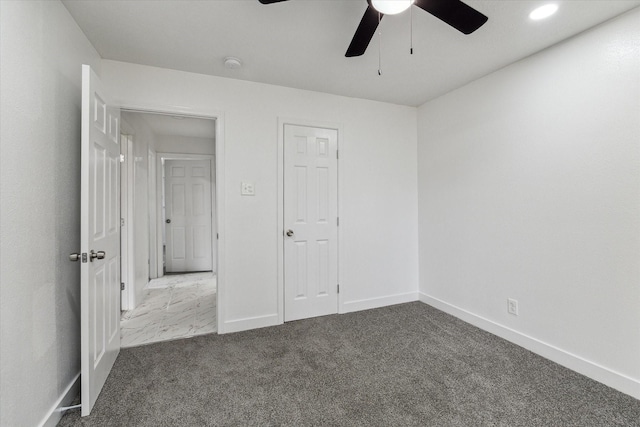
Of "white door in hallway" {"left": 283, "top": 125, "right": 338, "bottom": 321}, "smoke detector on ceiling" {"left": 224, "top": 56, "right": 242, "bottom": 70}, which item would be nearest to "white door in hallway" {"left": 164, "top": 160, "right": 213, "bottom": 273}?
"white door in hallway" {"left": 283, "top": 125, "right": 338, "bottom": 321}

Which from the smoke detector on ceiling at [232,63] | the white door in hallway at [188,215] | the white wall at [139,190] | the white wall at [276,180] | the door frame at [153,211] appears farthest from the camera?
the white door in hallway at [188,215]

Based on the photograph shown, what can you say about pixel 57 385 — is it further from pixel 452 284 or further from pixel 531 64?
pixel 531 64

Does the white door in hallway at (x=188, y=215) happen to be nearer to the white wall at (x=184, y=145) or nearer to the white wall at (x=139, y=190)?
the white wall at (x=184, y=145)

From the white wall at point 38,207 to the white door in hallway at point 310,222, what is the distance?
167 cm

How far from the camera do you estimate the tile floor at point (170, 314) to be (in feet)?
8.80

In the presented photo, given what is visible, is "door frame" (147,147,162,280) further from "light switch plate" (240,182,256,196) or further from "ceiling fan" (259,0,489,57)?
"ceiling fan" (259,0,489,57)

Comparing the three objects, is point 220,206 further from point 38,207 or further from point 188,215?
point 188,215

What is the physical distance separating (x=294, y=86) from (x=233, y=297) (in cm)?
218

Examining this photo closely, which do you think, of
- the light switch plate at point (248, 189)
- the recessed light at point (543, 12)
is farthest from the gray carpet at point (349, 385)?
the recessed light at point (543, 12)

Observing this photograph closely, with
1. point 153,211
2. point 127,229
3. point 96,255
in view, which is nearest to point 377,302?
point 96,255

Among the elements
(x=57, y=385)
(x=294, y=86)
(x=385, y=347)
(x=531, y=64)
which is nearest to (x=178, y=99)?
(x=294, y=86)

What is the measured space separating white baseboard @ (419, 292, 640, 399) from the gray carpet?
0.06m

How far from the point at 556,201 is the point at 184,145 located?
5071 mm

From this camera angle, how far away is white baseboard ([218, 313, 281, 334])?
2.69 m
